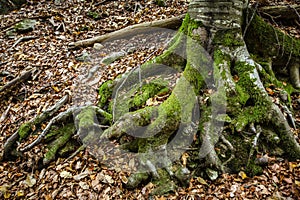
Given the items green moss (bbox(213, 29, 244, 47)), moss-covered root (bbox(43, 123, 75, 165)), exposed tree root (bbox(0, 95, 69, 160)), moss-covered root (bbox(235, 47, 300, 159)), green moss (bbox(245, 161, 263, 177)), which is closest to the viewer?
green moss (bbox(245, 161, 263, 177))

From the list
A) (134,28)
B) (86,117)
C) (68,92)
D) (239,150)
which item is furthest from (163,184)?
(134,28)

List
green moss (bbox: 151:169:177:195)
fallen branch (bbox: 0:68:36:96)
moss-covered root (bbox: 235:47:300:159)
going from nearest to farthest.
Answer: green moss (bbox: 151:169:177:195)
moss-covered root (bbox: 235:47:300:159)
fallen branch (bbox: 0:68:36:96)

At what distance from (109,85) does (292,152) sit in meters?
3.17

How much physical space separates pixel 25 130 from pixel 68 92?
104cm

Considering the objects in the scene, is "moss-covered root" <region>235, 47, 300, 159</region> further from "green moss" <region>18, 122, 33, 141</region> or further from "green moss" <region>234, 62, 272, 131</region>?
"green moss" <region>18, 122, 33, 141</region>

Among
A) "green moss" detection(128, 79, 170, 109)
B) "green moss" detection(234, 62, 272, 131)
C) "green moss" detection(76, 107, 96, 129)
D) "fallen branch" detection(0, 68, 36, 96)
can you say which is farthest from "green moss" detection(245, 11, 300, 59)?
"fallen branch" detection(0, 68, 36, 96)

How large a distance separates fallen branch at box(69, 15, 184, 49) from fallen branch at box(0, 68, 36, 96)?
1.21m

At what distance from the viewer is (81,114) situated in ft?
13.2

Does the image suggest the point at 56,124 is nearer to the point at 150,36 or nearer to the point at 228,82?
the point at 228,82

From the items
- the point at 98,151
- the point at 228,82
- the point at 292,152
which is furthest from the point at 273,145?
the point at 98,151

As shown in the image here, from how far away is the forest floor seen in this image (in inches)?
128

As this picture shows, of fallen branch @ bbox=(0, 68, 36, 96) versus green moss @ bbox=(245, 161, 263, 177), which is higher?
fallen branch @ bbox=(0, 68, 36, 96)

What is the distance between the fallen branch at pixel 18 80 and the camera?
5.25 metres

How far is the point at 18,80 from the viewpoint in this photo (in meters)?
5.39
